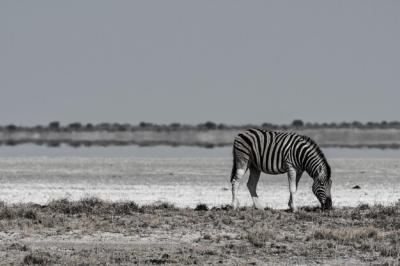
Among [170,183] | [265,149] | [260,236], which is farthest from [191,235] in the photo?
[170,183]

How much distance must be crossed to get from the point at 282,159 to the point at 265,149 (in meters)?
0.39

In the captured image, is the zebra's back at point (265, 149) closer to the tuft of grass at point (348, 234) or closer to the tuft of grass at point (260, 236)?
the tuft of grass at point (260, 236)

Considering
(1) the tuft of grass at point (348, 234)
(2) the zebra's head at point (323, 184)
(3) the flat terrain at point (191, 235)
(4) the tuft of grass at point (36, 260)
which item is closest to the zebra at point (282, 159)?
(2) the zebra's head at point (323, 184)

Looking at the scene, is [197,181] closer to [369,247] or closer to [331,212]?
[331,212]

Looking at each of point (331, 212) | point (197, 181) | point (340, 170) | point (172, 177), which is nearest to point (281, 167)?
point (331, 212)

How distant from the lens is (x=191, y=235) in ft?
56.3

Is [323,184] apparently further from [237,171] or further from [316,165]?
[237,171]

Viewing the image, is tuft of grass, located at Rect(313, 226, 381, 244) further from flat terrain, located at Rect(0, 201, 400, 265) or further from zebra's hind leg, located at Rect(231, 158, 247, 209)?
zebra's hind leg, located at Rect(231, 158, 247, 209)

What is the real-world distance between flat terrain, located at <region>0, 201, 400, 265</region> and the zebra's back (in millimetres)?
999

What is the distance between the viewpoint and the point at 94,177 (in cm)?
3334

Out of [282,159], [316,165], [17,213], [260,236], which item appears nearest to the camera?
[260,236]

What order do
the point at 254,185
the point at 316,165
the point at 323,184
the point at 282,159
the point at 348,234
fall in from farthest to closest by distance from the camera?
the point at 254,185 < the point at 282,159 < the point at 316,165 < the point at 323,184 < the point at 348,234

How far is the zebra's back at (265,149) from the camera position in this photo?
68.0 feet

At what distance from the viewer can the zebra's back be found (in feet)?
68.0
